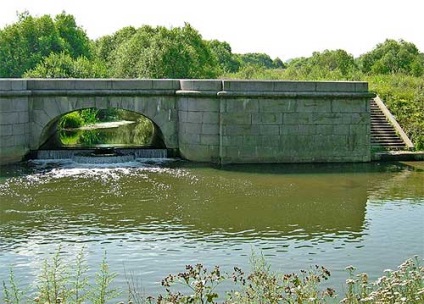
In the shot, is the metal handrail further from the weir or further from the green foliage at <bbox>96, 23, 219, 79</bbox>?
the green foliage at <bbox>96, 23, 219, 79</bbox>

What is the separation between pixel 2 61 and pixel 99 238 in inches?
1733

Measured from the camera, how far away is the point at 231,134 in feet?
63.2

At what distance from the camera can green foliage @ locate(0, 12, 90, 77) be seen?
169 ft

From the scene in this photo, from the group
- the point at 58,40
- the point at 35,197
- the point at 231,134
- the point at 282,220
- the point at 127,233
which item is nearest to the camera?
the point at 127,233

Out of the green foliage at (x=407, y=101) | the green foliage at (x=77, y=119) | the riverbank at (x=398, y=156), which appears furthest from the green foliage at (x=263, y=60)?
the riverbank at (x=398, y=156)

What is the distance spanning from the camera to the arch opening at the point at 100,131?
874 inches

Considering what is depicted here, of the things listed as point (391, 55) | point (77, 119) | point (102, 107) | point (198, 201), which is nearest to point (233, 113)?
point (102, 107)

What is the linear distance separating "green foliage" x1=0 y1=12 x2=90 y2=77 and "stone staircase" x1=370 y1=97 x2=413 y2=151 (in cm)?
3187

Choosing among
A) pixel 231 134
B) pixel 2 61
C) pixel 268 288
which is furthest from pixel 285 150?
pixel 2 61

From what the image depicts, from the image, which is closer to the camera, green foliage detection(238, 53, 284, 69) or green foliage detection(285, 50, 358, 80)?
green foliage detection(285, 50, 358, 80)

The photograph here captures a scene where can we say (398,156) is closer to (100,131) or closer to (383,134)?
(383,134)

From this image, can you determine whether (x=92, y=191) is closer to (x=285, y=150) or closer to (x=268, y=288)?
(x=285, y=150)

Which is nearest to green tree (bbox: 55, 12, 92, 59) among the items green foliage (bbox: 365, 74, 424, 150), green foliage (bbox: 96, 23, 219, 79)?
green foliage (bbox: 96, 23, 219, 79)

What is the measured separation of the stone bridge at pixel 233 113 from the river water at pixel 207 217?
0.87m
